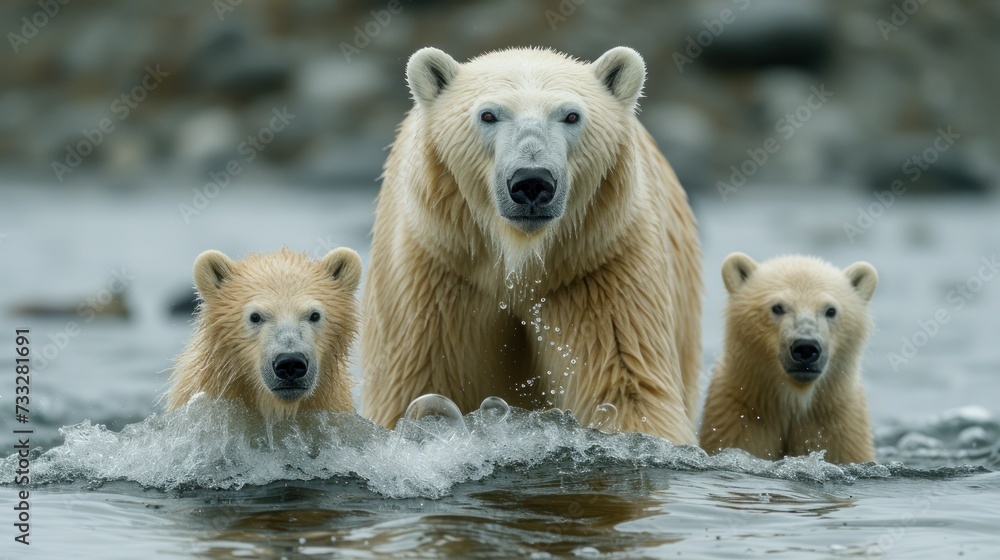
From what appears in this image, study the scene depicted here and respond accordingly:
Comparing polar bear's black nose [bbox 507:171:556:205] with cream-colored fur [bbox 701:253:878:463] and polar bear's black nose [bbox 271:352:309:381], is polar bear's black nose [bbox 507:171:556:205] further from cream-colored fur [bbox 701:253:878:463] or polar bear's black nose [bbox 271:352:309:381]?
cream-colored fur [bbox 701:253:878:463]

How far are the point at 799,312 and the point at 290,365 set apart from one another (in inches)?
103

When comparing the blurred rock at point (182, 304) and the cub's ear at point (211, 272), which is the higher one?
the blurred rock at point (182, 304)

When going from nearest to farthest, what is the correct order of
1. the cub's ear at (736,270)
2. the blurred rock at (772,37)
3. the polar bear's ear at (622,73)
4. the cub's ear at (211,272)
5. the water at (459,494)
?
1. the water at (459,494)
2. the cub's ear at (211,272)
3. the polar bear's ear at (622,73)
4. the cub's ear at (736,270)
5. the blurred rock at (772,37)

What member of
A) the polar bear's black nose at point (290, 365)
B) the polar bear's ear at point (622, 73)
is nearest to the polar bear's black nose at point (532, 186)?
the polar bear's ear at point (622, 73)

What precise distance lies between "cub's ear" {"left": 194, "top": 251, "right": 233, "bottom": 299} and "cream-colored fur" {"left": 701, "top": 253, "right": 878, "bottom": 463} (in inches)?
102

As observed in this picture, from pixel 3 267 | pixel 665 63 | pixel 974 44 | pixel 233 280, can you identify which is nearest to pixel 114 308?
pixel 3 267

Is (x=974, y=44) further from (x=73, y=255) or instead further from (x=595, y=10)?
(x=73, y=255)

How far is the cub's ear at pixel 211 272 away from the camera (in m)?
5.40

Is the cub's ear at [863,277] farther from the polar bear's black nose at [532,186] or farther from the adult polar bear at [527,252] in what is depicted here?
the polar bear's black nose at [532,186]

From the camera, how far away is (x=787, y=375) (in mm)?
6543

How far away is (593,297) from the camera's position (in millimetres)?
5648

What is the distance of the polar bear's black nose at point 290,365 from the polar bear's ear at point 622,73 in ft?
5.51

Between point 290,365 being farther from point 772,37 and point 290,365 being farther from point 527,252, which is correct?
point 772,37

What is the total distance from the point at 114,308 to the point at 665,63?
11.6 metres
